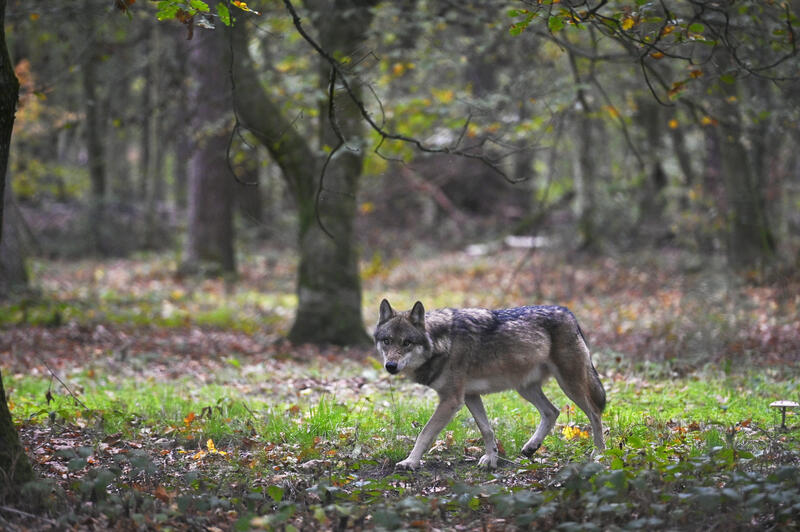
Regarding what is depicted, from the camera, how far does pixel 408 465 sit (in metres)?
6.47

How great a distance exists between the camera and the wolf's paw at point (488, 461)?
6578 millimetres

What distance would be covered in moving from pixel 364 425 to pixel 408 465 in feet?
4.27

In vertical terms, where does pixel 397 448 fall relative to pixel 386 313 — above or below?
below

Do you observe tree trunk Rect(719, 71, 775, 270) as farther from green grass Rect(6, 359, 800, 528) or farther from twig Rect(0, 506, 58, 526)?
twig Rect(0, 506, 58, 526)

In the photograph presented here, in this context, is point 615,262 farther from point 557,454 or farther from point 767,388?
point 557,454

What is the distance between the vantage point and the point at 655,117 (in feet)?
79.8

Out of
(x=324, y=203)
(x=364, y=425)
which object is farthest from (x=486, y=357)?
(x=324, y=203)

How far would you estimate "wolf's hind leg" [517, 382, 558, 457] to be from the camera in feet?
22.7

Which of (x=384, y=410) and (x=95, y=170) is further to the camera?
(x=95, y=170)

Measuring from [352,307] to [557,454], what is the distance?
22.8 ft

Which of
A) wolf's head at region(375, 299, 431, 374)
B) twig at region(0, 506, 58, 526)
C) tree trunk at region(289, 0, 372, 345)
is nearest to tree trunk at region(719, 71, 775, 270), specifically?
tree trunk at region(289, 0, 372, 345)

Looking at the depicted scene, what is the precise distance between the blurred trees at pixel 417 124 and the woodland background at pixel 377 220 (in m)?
0.10

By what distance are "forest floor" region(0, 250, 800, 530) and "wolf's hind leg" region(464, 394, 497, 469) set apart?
0.15 metres

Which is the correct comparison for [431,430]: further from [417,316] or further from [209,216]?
[209,216]
